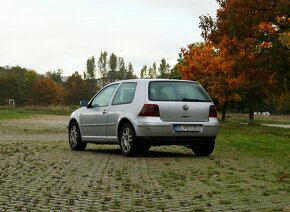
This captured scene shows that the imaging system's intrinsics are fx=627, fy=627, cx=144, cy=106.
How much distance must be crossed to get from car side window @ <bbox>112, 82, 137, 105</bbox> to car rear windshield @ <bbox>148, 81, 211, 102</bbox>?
487 millimetres

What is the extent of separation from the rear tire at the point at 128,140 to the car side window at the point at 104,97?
1235 millimetres

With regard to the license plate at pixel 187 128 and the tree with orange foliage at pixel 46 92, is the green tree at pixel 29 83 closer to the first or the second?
the tree with orange foliage at pixel 46 92

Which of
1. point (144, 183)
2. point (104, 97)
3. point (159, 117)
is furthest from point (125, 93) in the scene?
point (144, 183)

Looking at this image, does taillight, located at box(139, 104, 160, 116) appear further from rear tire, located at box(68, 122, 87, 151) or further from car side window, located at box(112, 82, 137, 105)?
rear tire, located at box(68, 122, 87, 151)

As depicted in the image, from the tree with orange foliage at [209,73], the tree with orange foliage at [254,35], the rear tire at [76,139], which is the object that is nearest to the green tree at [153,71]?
the tree with orange foliage at [209,73]

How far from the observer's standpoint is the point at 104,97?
47.2ft

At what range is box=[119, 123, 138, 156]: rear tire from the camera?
12.6 metres

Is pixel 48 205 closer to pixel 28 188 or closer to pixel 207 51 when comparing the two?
pixel 28 188

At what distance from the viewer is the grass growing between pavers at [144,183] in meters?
6.34

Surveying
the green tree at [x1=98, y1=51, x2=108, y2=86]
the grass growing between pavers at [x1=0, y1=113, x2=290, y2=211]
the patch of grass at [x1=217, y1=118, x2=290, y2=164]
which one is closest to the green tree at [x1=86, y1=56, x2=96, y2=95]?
the green tree at [x1=98, y1=51, x2=108, y2=86]

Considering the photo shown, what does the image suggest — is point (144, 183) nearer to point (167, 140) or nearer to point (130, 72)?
point (167, 140)

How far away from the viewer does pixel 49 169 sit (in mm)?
10062

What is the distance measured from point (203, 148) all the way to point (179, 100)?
133 cm

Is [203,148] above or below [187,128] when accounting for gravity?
below
